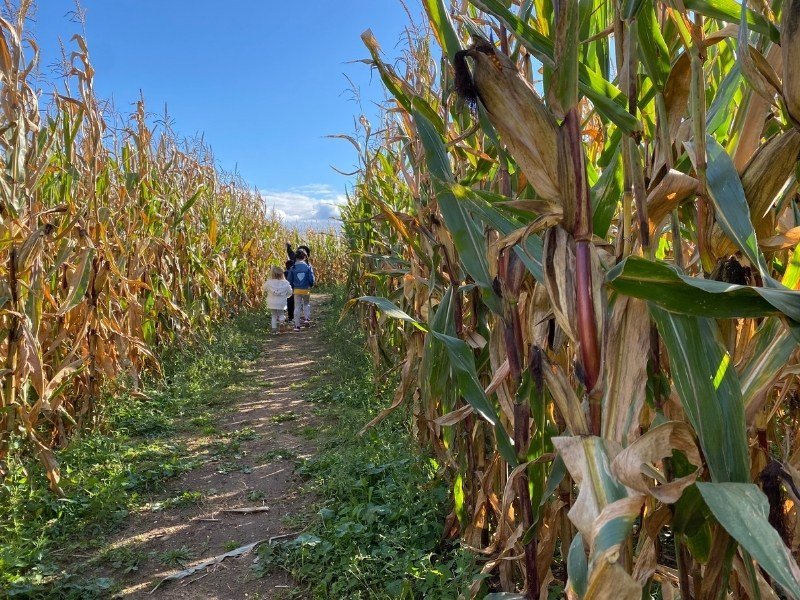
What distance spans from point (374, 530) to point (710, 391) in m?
2.08

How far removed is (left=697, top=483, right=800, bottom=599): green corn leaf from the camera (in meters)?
0.55

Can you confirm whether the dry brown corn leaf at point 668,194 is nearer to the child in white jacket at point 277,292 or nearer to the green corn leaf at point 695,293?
the green corn leaf at point 695,293

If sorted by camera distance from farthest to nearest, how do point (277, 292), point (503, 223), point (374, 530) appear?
point (277, 292) < point (374, 530) < point (503, 223)

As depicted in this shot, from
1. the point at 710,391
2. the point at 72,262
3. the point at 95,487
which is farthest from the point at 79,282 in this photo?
the point at 710,391

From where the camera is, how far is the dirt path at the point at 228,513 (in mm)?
2326

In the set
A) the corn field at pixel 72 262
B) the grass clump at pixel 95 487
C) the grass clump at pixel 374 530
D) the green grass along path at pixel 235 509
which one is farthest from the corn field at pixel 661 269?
the corn field at pixel 72 262

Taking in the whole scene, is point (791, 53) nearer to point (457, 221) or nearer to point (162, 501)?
point (457, 221)

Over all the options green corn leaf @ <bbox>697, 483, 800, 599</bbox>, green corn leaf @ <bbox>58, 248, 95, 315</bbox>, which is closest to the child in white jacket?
green corn leaf @ <bbox>58, 248, 95, 315</bbox>

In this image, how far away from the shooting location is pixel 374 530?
8.23 ft

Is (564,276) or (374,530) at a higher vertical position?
(564,276)

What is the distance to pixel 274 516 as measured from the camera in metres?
2.91

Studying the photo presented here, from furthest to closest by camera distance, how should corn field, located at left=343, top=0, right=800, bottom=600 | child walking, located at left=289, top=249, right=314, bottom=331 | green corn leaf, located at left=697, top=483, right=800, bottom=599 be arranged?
child walking, located at left=289, top=249, right=314, bottom=331 → corn field, located at left=343, top=0, right=800, bottom=600 → green corn leaf, located at left=697, top=483, right=800, bottom=599

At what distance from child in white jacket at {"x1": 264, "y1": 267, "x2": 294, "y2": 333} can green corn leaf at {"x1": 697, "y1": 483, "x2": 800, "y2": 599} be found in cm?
849

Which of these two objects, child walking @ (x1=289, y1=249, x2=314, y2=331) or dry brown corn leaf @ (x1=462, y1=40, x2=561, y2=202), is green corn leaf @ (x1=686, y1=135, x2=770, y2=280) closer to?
dry brown corn leaf @ (x1=462, y1=40, x2=561, y2=202)
